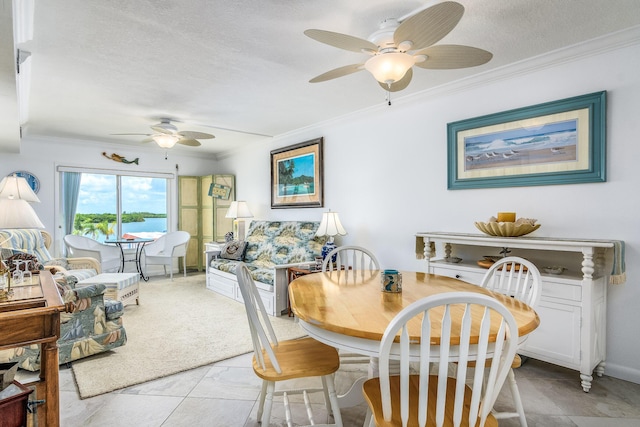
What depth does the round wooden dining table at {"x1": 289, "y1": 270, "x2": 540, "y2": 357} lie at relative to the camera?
1302 millimetres

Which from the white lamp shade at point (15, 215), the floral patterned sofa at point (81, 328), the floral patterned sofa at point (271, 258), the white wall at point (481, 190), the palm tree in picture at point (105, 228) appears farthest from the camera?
the palm tree in picture at point (105, 228)

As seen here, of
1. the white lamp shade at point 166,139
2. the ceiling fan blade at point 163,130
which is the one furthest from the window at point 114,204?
the ceiling fan blade at point 163,130

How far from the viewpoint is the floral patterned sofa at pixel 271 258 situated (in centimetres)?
389

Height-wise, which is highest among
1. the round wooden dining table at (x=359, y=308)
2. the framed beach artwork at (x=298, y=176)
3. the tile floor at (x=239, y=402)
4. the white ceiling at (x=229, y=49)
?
the white ceiling at (x=229, y=49)

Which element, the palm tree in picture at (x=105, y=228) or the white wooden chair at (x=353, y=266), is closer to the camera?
the white wooden chair at (x=353, y=266)

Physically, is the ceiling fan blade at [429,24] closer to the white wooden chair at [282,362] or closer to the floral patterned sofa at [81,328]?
the white wooden chair at [282,362]

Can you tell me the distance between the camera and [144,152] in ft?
20.6

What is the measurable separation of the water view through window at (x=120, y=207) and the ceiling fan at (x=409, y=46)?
5267 millimetres

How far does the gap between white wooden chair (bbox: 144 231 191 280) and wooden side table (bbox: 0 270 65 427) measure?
4.34 metres

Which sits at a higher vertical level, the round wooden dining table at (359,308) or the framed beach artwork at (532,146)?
the framed beach artwork at (532,146)

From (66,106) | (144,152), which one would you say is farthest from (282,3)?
(144,152)

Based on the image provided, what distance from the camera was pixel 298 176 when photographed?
16.6 feet

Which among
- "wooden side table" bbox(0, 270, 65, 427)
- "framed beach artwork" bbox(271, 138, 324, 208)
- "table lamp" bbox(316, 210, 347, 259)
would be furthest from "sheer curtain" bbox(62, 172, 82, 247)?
"wooden side table" bbox(0, 270, 65, 427)

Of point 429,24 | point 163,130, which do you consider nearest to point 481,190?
point 429,24
